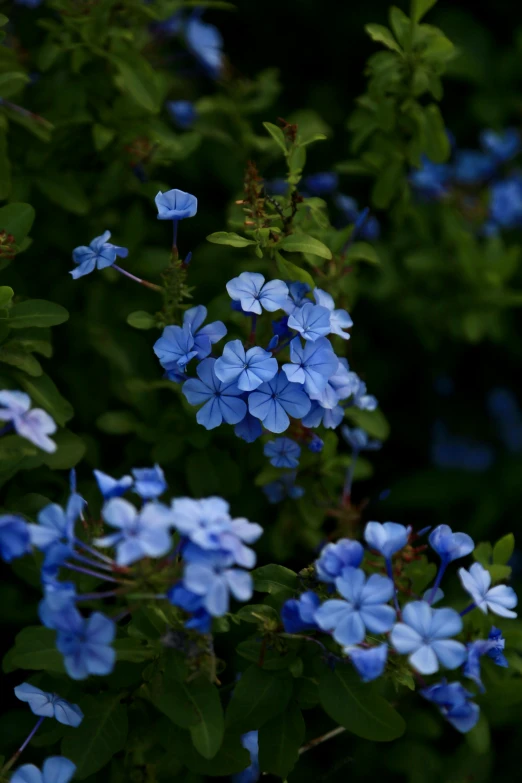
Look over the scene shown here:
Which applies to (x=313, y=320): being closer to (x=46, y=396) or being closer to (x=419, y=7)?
(x=46, y=396)

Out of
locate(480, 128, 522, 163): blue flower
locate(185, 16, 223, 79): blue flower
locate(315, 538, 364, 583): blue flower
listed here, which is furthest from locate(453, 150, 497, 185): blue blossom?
locate(315, 538, 364, 583): blue flower

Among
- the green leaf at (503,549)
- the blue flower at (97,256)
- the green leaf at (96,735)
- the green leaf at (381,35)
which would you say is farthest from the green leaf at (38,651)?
the green leaf at (381,35)

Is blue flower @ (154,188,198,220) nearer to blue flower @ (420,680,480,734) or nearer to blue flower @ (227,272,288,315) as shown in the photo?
blue flower @ (227,272,288,315)

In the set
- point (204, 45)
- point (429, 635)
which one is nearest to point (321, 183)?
point (204, 45)

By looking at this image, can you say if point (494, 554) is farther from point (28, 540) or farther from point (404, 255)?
point (404, 255)

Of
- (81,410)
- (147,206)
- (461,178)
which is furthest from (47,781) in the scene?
(461,178)

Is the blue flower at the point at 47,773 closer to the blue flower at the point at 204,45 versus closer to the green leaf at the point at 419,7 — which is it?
the green leaf at the point at 419,7
